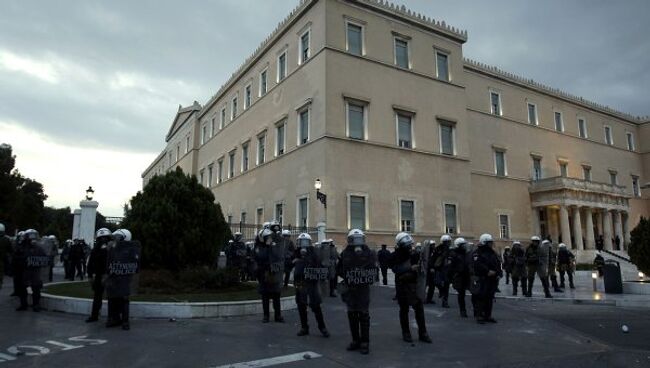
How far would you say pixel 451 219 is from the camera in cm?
3212

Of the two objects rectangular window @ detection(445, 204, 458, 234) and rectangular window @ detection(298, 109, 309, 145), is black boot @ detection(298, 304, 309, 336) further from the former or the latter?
rectangular window @ detection(445, 204, 458, 234)

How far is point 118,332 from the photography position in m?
8.71

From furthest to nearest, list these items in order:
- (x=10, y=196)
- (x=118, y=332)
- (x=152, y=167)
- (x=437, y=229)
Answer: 1. (x=152, y=167)
2. (x=10, y=196)
3. (x=437, y=229)
4. (x=118, y=332)

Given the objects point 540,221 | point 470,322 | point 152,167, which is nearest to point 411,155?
point 540,221

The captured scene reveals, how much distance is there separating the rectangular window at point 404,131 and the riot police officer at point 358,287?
23.9 meters

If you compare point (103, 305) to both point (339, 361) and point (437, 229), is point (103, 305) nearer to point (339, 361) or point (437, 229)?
point (339, 361)

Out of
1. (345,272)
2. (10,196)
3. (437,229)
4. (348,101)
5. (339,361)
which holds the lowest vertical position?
(339,361)

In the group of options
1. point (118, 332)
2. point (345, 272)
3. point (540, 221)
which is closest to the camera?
point (345, 272)

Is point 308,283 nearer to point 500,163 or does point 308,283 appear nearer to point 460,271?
point 460,271

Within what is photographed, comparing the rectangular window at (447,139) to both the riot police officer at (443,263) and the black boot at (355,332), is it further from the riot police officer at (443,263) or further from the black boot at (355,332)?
the black boot at (355,332)

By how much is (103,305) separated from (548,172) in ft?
130

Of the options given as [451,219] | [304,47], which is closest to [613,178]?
[451,219]

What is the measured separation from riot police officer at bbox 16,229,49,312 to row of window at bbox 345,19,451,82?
871 inches

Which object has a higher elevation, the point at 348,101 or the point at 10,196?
the point at 348,101
